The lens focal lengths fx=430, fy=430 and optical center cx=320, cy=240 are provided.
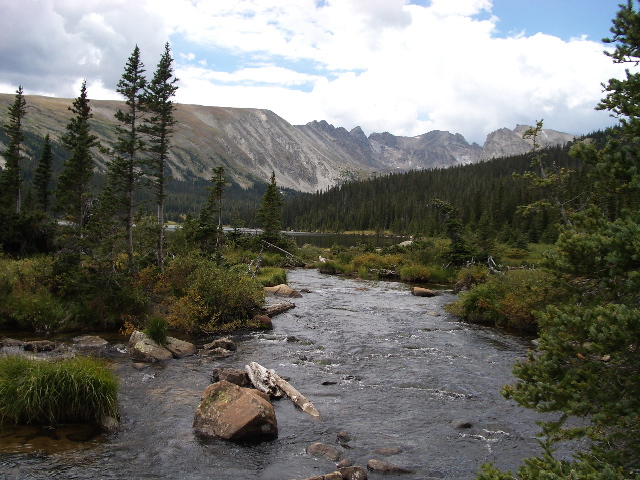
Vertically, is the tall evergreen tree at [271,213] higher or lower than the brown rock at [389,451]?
higher

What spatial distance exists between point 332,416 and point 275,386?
2.50m

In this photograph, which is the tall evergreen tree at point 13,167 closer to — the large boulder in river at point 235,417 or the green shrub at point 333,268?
the green shrub at point 333,268

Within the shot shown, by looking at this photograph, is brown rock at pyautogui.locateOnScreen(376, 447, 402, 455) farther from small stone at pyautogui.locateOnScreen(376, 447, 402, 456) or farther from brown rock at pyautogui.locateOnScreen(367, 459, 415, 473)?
Result: brown rock at pyautogui.locateOnScreen(367, 459, 415, 473)

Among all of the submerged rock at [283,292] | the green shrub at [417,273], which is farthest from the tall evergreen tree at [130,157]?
the green shrub at [417,273]

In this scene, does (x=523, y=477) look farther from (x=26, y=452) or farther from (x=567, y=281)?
(x=26, y=452)

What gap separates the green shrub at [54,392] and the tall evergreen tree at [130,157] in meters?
15.1

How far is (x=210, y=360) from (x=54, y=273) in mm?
11601

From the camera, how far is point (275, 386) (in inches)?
584

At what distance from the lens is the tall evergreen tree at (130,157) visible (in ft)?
88.4

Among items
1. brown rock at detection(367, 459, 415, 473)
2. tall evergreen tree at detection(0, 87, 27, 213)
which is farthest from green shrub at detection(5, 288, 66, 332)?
tall evergreen tree at detection(0, 87, 27, 213)

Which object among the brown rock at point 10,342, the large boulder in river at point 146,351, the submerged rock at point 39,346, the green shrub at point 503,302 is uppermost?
the green shrub at point 503,302

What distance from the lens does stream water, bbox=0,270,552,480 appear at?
33.3 feet

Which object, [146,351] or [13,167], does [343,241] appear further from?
[146,351]

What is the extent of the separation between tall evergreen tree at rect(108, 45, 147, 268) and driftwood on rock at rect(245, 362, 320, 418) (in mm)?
14819
